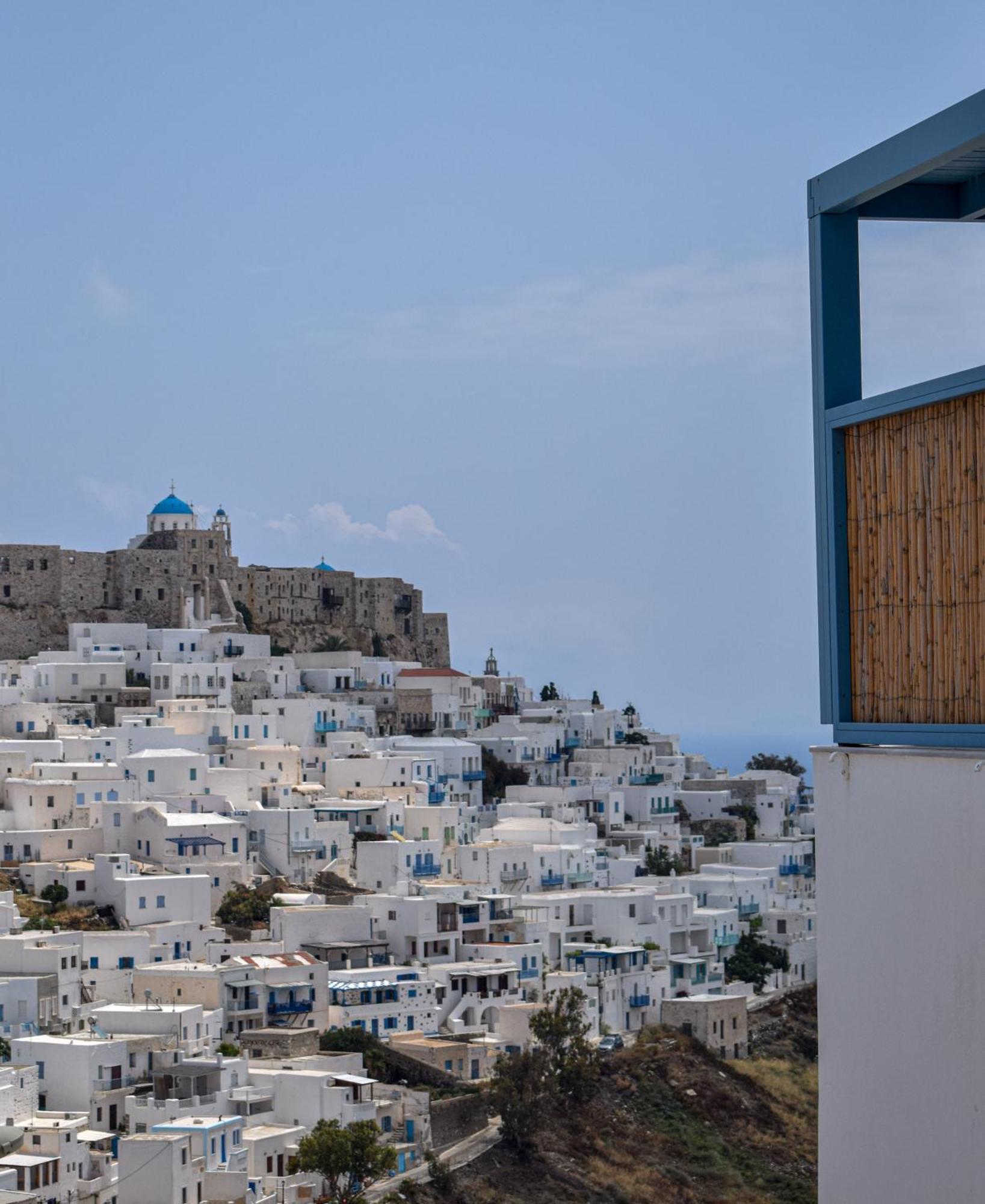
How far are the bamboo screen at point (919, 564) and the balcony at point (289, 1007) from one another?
21.9 m

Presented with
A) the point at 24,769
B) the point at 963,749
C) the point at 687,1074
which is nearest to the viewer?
the point at 963,749

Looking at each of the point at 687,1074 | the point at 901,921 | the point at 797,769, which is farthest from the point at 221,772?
the point at 901,921

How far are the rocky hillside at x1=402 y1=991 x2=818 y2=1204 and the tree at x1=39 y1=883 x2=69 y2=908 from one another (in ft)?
22.1

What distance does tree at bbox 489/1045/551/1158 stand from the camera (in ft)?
77.5

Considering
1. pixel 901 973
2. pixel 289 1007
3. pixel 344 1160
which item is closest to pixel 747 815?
pixel 289 1007

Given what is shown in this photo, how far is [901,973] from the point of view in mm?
3076

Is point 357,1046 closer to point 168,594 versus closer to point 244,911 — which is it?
point 244,911

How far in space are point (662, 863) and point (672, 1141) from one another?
10.0m

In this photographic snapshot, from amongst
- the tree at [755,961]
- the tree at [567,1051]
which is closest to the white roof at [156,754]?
the tree at [567,1051]

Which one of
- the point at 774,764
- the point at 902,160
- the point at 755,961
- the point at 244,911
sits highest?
the point at 902,160

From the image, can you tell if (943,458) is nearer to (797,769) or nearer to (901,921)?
(901,921)

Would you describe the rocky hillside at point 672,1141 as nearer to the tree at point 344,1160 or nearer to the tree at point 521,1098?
the tree at point 521,1098

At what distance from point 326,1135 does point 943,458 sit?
59.3 ft

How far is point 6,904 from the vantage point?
81.7 feet
